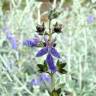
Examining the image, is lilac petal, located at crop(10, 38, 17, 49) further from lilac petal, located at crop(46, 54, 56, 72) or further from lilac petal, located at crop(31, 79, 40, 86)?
lilac petal, located at crop(46, 54, 56, 72)

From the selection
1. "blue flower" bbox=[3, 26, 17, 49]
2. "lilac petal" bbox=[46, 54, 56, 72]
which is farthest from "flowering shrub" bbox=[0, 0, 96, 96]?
"lilac petal" bbox=[46, 54, 56, 72]

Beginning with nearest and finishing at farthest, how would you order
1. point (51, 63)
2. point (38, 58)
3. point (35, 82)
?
point (51, 63)
point (35, 82)
point (38, 58)

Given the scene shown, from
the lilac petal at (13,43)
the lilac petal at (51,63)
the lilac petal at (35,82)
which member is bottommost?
the lilac petal at (35,82)

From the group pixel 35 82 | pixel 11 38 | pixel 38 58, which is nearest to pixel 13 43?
pixel 11 38

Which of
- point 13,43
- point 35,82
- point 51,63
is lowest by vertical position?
point 35,82

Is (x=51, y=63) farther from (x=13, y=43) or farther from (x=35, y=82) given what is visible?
(x=13, y=43)

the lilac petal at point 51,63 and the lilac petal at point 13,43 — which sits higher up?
the lilac petal at point 51,63

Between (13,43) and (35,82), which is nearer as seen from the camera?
(35,82)

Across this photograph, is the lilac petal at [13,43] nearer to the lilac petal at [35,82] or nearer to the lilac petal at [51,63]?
the lilac petal at [35,82]

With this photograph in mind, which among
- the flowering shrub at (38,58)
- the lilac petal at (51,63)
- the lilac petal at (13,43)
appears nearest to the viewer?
the lilac petal at (51,63)

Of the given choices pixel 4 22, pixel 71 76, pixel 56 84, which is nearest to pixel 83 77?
pixel 71 76

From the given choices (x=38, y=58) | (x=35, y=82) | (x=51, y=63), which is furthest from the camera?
(x=38, y=58)

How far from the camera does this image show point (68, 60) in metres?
2.95

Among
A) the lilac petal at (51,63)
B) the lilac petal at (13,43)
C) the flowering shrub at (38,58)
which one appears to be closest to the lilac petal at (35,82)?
the flowering shrub at (38,58)
